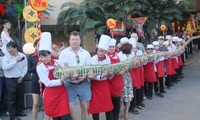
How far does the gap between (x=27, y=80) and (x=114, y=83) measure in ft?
8.43

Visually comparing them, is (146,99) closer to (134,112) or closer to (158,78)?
(158,78)

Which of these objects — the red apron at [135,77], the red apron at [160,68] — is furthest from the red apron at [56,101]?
the red apron at [160,68]

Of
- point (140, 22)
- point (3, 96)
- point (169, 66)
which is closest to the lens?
point (3, 96)

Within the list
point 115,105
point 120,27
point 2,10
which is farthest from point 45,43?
point 120,27

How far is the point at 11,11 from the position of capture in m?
12.1

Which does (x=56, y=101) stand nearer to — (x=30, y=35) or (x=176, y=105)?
(x=30, y=35)

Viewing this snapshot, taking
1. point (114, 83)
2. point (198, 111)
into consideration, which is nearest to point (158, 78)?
point (198, 111)

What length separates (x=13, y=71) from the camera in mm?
6145

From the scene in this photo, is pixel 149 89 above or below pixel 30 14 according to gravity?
below

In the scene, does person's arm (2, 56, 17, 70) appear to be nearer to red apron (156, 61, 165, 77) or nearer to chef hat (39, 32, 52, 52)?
chef hat (39, 32, 52, 52)

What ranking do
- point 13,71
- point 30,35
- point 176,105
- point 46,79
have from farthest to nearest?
point 176,105 → point 30,35 → point 13,71 → point 46,79

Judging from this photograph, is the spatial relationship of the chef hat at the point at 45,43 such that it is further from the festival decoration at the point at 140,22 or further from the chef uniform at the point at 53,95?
the festival decoration at the point at 140,22

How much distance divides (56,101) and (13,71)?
7.00 feet

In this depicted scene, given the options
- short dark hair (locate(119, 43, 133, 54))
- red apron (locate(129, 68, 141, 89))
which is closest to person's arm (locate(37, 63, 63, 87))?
short dark hair (locate(119, 43, 133, 54))
